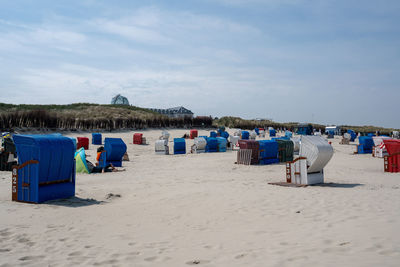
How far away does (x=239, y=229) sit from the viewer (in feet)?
19.7

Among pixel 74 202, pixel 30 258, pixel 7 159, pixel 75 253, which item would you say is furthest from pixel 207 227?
pixel 7 159

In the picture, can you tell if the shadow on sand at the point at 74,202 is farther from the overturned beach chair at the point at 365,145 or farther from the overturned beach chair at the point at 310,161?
the overturned beach chair at the point at 365,145

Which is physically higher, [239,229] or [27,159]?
[27,159]

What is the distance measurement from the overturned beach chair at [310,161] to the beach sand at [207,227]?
61 centimetres

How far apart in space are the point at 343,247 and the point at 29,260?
166 inches

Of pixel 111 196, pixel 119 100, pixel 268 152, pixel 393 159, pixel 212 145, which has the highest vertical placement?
pixel 119 100

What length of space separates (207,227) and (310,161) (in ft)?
18.4

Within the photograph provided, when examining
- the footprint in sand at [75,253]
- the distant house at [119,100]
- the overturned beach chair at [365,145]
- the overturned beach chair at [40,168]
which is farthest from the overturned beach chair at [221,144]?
the distant house at [119,100]

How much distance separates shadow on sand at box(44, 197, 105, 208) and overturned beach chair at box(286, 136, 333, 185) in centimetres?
606

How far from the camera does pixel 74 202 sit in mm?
8562

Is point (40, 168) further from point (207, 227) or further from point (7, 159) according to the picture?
point (7, 159)

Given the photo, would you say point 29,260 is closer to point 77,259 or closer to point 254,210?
point 77,259

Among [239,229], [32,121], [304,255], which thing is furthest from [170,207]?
[32,121]

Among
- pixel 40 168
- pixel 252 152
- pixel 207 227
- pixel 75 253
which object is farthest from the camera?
pixel 252 152
